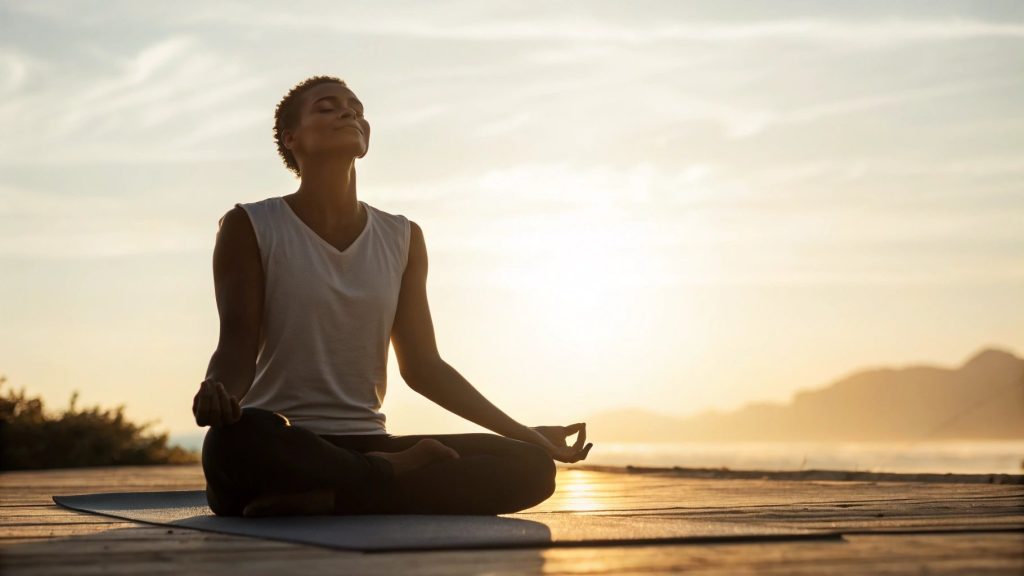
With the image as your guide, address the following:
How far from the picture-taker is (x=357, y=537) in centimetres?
270

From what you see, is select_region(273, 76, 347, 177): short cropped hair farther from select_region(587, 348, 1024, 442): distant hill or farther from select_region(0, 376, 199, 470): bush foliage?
select_region(587, 348, 1024, 442): distant hill

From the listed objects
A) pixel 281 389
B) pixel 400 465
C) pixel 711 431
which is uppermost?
pixel 711 431

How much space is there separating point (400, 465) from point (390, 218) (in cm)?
101

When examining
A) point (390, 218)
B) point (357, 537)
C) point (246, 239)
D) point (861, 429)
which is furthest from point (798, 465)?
point (861, 429)

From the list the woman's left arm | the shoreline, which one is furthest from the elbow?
the shoreline

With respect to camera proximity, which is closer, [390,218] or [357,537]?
[357,537]

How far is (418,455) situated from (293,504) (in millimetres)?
421

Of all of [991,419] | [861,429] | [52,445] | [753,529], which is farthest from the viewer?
[861,429]

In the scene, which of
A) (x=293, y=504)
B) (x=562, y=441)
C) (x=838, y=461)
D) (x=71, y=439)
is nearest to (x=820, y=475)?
(x=838, y=461)

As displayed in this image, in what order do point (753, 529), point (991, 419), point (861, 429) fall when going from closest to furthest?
point (753, 529), point (991, 419), point (861, 429)

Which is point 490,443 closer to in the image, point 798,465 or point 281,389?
point 281,389

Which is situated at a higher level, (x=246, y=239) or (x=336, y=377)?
(x=246, y=239)

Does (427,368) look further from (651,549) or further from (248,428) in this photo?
(651,549)

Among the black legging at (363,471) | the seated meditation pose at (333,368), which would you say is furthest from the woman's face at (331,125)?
the black legging at (363,471)
